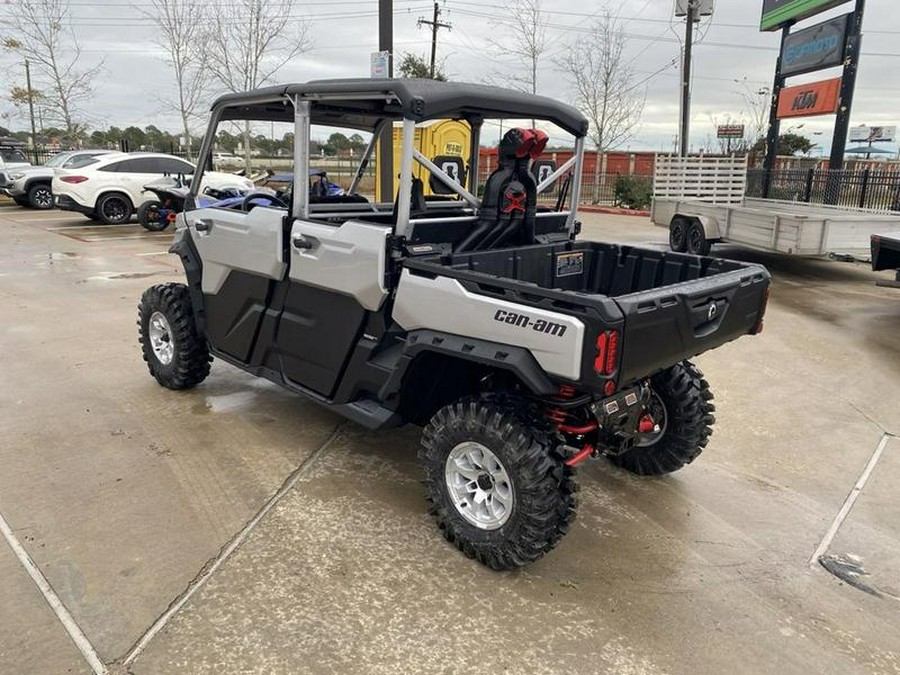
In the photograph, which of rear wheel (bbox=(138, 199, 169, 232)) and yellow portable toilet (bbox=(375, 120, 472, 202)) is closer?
yellow portable toilet (bbox=(375, 120, 472, 202))

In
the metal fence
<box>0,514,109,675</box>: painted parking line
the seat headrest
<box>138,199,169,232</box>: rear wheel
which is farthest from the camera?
<box>138,199,169,232</box>: rear wheel

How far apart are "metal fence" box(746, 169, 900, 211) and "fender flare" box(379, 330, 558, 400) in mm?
12863

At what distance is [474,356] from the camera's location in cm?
281

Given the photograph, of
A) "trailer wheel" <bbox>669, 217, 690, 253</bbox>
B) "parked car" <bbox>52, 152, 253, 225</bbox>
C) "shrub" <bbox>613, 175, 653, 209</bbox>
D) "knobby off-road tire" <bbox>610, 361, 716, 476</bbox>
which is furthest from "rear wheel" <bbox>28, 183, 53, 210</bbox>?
"knobby off-road tire" <bbox>610, 361, 716, 476</bbox>

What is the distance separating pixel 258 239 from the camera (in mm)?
3898

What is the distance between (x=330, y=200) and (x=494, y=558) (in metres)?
2.74

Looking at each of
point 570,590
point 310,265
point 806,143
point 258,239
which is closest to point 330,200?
point 258,239

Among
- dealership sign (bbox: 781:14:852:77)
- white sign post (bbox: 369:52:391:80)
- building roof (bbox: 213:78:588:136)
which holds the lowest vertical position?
building roof (bbox: 213:78:588:136)

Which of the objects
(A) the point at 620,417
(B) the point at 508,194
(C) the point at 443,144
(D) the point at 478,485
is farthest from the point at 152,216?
(A) the point at 620,417

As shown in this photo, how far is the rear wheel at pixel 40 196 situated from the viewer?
687 inches

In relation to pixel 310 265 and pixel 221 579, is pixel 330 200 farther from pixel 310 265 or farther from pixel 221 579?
pixel 221 579

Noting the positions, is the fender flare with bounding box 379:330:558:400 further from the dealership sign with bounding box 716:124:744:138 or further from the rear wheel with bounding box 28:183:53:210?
the dealership sign with bounding box 716:124:744:138

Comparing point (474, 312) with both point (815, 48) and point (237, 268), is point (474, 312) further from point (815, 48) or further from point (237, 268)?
point (815, 48)

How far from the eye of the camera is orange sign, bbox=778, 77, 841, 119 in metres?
14.5
